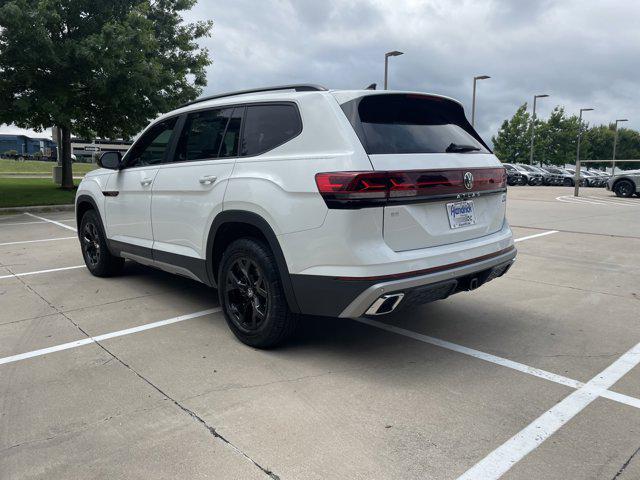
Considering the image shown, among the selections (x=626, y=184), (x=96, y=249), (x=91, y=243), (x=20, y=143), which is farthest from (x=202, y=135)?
(x=20, y=143)

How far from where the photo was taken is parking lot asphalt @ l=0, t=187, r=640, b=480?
8.39ft

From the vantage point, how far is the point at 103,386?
3383 mm

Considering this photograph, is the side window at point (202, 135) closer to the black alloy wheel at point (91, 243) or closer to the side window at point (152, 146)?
the side window at point (152, 146)

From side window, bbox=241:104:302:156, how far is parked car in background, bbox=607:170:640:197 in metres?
23.1

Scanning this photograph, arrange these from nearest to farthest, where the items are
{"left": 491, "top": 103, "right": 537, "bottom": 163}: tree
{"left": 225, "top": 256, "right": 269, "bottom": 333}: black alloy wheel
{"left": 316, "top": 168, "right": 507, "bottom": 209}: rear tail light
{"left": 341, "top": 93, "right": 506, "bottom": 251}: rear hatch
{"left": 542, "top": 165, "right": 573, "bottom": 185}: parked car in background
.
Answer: {"left": 316, "top": 168, "right": 507, "bottom": 209}: rear tail light < {"left": 341, "top": 93, "right": 506, "bottom": 251}: rear hatch < {"left": 225, "top": 256, "right": 269, "bottom": 333}: black alloy wheel < {"left": 542, "top": 165, "right": 573, "bottom": 185}: parked car in background < {"left": 491, "top": 103, "right": 537, "bottom": 163}: tree

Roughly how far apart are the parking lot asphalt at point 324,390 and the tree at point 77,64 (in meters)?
10.5

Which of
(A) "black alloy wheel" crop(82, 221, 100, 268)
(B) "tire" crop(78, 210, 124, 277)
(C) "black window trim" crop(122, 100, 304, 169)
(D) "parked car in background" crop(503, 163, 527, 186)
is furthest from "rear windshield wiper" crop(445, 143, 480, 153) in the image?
(D) "parked car in background" crop(503, 163, 527, 186)

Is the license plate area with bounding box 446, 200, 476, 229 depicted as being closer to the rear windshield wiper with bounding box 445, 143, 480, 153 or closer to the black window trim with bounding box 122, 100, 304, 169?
the rear windshield wiper with bounding box 445, 143, 480, 153

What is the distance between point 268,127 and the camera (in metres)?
3.91

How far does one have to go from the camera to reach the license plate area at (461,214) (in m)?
3.67

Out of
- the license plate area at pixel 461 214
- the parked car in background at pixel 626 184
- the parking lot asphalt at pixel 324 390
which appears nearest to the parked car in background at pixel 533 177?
the parked car in background at pixel 626 184

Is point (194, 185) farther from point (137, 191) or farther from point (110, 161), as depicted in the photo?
point (110, 161)

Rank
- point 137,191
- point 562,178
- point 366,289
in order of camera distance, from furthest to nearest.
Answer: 1. point 562,178
2. point 137,191
3. point 366,289

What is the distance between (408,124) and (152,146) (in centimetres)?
277
